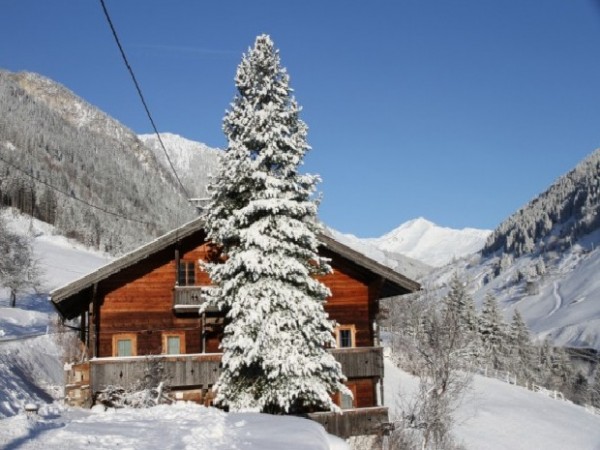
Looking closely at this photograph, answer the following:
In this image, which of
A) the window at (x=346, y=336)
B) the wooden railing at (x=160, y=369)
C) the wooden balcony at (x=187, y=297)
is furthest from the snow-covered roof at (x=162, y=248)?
the wooden railing at (x=160, y=369)

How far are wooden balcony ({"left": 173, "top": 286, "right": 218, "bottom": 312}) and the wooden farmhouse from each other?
4cm

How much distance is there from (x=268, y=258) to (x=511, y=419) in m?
25.6

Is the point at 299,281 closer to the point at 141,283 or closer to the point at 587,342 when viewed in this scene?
the point at 141,283

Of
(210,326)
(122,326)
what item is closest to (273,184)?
(210,326)

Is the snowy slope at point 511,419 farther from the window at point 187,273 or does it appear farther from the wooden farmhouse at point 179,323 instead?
the window at point 187,273

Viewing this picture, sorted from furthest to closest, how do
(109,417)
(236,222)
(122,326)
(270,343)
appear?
(122,326) < (236,222) < (270,343) < (109,417)

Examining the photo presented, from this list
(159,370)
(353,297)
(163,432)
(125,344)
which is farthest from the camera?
(353,297)

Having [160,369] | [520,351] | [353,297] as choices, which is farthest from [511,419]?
[520,351]

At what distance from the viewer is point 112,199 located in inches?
7549

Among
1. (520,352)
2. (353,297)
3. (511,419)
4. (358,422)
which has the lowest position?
(511,419)

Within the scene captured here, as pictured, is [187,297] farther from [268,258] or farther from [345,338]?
[345,338]

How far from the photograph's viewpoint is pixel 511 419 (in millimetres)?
37125

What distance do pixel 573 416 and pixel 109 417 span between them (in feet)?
126

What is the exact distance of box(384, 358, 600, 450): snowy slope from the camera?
32.8 metres
